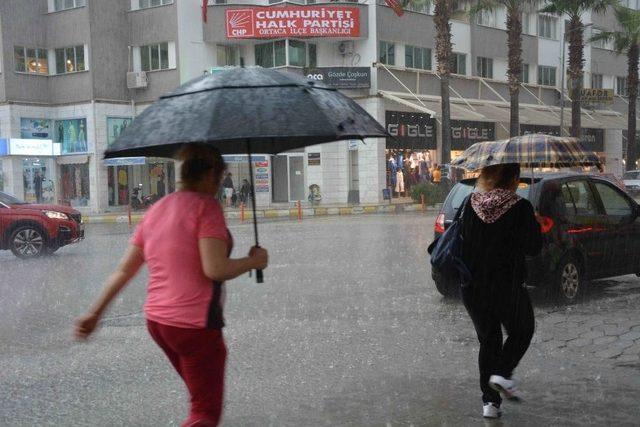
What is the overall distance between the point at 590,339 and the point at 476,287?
287 cm

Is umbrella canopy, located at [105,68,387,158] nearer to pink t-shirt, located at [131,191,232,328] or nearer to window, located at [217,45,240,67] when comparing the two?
pink t-shirt, located at [131,191,232,328]

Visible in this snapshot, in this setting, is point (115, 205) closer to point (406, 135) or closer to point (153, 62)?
point (153, 62)

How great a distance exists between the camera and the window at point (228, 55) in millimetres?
38375

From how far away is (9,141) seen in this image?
36.0 m

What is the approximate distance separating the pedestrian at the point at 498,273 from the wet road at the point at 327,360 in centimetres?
35

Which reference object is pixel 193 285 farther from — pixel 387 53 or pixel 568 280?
pixel 387 53

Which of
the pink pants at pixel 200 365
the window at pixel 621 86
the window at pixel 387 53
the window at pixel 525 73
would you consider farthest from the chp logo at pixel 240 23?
the pink pants at pixel 200 365

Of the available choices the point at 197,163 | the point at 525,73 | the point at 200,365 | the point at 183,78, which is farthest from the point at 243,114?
the point at 525,73

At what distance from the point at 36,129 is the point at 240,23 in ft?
36.4

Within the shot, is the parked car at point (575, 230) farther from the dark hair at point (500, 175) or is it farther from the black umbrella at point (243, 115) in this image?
the black umbrella at point (243, 115)

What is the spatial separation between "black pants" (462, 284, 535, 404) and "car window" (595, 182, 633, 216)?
5.24m

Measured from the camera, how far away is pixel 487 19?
141 feet

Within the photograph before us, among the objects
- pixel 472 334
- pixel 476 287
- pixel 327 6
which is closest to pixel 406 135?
pixel 327 6

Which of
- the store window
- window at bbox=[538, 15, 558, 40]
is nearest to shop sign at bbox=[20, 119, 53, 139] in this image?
the store window
